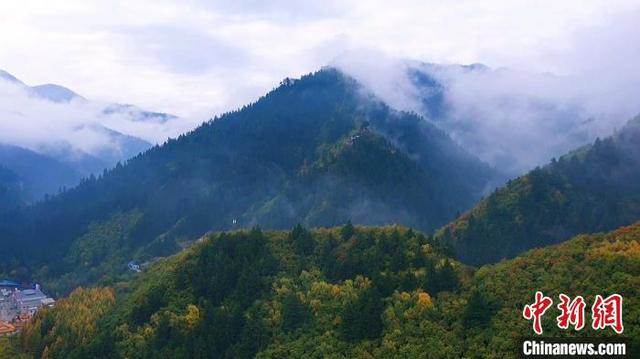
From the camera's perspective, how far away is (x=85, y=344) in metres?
53.3

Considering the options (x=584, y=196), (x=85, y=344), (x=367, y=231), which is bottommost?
(x=85, y=344)

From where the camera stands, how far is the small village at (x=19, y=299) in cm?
11276

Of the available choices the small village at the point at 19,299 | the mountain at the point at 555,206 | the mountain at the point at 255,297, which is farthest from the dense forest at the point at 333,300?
the mountain at the point at 555,206

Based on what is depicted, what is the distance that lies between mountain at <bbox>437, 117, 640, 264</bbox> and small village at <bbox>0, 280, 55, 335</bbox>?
83.4 m

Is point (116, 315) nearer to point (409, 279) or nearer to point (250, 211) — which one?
point (409, 279)

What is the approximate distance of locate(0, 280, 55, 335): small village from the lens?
113 meters

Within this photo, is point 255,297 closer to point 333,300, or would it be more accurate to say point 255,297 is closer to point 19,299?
point 333,300

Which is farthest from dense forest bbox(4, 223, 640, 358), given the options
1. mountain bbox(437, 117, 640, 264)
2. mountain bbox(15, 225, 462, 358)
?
mountain bbox(437, 117, 640, 264)

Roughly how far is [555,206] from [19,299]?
4726 inches

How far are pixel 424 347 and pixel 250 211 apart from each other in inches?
6111

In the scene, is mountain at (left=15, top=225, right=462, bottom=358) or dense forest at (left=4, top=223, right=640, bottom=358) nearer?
dense forest at (left=4, top=223, right=640, bottom=358)

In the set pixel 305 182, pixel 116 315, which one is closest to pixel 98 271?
pixel 305 182

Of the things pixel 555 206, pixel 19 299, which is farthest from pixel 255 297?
→ pixel 555 206

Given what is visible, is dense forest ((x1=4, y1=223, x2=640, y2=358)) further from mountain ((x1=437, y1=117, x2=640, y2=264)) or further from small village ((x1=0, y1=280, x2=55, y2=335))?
mountain ((x1=437, y1=117, x2=640, y2=264))
